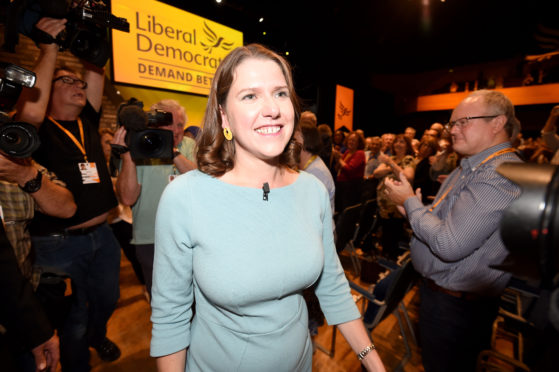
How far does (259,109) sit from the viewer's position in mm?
898

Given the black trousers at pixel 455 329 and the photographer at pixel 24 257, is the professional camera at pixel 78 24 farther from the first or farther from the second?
the black trousers at pixel 455 329

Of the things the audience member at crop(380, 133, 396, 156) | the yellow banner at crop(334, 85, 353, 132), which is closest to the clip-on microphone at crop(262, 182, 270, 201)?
the audience member at crop(380, 133, 396, 156)

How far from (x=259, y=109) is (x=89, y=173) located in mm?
1538

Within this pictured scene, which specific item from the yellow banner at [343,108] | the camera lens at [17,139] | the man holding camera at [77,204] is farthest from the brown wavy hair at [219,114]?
the yellow banner at [343,108]

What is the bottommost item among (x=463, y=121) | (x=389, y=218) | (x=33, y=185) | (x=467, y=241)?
(x=389, y=218)

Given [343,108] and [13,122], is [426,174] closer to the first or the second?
[13,122]

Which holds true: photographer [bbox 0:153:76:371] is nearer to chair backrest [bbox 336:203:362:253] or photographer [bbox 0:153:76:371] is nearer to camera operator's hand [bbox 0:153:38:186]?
camera operator's hand [bbox 0:153:38:186]

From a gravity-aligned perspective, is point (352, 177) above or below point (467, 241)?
above

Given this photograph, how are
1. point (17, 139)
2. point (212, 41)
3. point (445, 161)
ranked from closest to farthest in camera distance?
point (17, 139)
point (445, 161)
point (212, 41)

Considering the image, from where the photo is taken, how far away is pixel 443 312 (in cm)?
146

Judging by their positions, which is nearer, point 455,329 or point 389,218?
point 455,329

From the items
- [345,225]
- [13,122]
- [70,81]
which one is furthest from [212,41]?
[13,122]

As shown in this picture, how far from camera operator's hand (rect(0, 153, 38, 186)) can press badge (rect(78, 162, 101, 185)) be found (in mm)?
485

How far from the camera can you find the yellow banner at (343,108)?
912 centimetres
